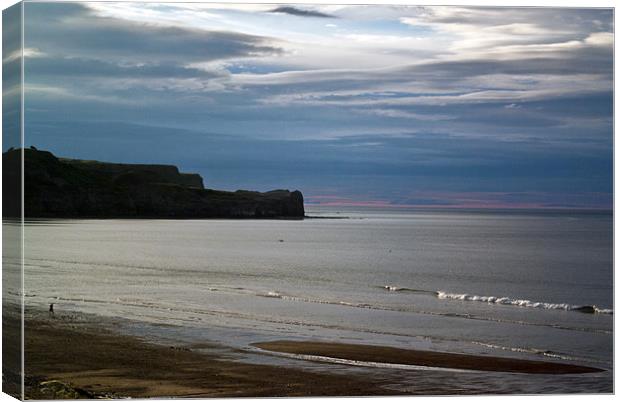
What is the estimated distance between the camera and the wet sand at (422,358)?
1138 centimetres

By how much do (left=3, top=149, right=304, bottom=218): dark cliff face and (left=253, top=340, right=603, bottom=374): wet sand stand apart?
5.40ft

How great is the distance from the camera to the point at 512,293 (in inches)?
808

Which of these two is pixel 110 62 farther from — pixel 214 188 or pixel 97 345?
pixel 97 345

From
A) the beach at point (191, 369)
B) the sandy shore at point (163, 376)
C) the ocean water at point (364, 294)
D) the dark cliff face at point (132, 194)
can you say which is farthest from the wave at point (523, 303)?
the sandy shore at point (163, 376)

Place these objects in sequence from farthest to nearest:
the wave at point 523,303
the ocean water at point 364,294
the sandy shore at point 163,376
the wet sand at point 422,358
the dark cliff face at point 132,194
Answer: the wave at point 523,303, the ocean water at point 364,294, the dark cliff face at point 132,194, the wet sand at point 422,358, the sandy shore at point 163,376

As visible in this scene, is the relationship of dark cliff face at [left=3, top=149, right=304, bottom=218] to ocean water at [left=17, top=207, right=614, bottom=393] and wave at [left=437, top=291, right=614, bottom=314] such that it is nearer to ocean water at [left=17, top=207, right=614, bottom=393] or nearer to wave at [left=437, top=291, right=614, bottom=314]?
ocean water at [left=17, top=207, right=614, bottom=393]

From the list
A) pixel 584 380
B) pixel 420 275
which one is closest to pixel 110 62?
pixel 584 380

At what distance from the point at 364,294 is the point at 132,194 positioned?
24.1ft

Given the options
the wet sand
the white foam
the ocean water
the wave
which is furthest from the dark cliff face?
the wave

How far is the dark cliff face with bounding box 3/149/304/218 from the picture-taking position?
11758 millimetres

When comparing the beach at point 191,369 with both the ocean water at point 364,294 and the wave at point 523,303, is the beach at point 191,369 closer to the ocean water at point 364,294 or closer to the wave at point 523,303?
the ocean water at point 364,294

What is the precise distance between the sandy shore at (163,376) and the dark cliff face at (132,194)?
5.69ft

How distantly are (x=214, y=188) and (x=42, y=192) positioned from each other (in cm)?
203

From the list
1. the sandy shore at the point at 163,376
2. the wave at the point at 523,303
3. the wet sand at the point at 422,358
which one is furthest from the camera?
the wave at the point at 523,303
